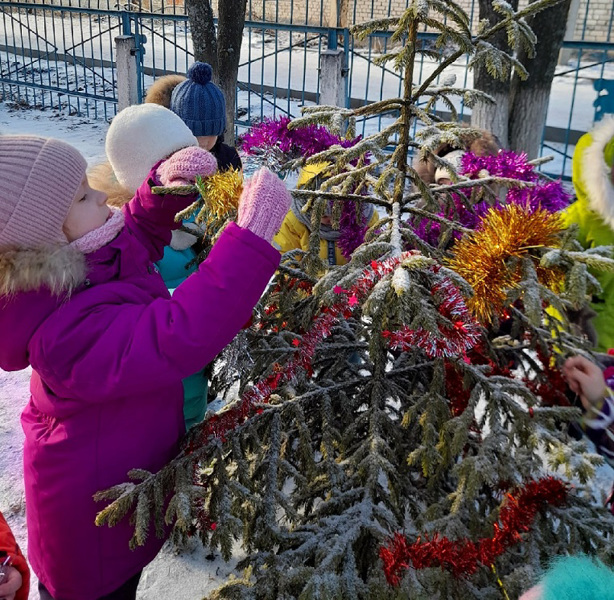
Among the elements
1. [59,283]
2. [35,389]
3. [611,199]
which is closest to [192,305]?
[59,283]

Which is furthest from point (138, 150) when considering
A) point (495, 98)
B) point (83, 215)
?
point (495, 98)

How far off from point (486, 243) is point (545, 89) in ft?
12.9

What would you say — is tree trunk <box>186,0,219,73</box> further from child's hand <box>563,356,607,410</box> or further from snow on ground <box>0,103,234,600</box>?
child's hand <box>563,356,607,410</box>

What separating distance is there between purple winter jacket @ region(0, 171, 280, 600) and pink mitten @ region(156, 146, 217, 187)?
0.18m

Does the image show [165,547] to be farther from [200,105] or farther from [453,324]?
[200,105]

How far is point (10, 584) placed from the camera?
4.42 ft

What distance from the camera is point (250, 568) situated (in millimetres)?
1368

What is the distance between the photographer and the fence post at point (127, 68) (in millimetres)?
8617

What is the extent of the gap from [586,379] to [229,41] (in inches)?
192

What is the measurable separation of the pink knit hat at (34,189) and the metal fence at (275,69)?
16.1 feet

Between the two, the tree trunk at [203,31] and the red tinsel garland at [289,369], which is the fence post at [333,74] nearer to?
the tree trunk at [203,31]

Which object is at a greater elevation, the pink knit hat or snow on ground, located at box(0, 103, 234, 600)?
the pink knit hat

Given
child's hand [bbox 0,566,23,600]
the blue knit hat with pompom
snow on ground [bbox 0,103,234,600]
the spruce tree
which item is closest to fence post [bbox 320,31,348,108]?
the blue knit hat with pompom

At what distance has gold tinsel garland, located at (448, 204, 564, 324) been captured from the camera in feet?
3.83
